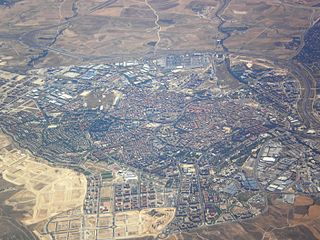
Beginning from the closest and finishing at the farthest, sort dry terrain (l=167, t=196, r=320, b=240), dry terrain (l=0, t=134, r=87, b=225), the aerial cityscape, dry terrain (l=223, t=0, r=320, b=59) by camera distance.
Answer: dry terrain (l=167, t=196, r=320, b=240)
the aerial cityscape
dry terrain (l=0, t=134, r=87, b=225)
dry terrain (l=223, t=0, r=320, b=59)

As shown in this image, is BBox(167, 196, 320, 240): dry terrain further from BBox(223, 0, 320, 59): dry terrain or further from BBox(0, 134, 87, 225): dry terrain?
BBox(223, 0, 320, 59): dry terrain

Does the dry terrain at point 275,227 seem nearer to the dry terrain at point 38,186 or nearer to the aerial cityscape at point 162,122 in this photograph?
the aerial cityscape at point 162,122

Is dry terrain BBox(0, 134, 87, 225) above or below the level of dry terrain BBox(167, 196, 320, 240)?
above

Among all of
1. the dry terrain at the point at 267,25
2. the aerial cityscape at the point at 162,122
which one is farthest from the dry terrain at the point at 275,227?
the dry terrain at the point at 267,25

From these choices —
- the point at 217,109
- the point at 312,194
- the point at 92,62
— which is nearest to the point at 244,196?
the point at 312,194

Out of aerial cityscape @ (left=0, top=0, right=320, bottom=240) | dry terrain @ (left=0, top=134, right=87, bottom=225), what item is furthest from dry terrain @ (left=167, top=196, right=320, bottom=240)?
dry terrain @ (left=0, top=134, right=87, bottom=225)

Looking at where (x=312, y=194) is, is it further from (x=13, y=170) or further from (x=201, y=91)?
(x=13, y=170)

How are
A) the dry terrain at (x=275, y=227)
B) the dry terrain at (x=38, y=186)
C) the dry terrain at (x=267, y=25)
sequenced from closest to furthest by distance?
the dry terrain at (x=275, y=227) → the dry terrain at (x=38, y=186) → the dry terrain at (x=267, y=25)

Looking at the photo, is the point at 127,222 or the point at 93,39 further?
the point at 93,39
